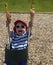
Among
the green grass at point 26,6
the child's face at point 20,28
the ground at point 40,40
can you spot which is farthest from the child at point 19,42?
the green grass at point 26,6

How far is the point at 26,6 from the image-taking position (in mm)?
15133

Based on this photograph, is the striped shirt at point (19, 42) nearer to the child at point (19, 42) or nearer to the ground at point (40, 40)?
the child at point (19, 42)

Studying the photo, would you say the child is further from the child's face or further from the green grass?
the green grass

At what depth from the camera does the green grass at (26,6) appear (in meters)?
14.4

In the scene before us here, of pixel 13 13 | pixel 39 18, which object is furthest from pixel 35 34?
pixel 13 13

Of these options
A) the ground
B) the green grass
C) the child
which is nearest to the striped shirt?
the child

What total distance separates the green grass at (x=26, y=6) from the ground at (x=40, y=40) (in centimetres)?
88

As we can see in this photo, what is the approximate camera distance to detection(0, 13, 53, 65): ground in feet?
25.6

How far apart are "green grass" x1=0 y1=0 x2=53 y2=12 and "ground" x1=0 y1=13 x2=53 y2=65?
88cm

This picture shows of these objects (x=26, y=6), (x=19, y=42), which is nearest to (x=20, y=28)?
(x=19, y=42)

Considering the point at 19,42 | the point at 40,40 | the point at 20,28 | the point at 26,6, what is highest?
the point at 20,28

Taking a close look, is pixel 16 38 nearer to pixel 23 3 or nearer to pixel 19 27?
pixel 19 27

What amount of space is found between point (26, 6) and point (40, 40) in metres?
5.83

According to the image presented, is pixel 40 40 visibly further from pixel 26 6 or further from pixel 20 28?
pixel 26 6
